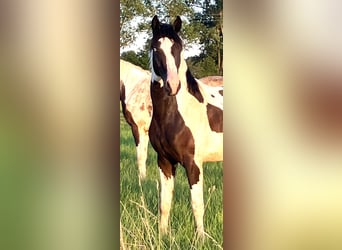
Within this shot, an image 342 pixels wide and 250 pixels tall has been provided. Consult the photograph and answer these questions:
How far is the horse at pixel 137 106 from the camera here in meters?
1.52

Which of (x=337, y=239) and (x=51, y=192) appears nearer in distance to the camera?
(x=337, y=239)

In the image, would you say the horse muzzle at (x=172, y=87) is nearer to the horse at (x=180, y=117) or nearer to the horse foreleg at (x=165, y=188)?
the horse at (x=180, y=117)

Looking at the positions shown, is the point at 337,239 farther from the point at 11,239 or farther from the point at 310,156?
the point at 11,239

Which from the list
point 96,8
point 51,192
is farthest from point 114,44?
point 51,192

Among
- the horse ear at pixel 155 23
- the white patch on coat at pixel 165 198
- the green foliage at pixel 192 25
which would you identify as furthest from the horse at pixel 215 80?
the white patch on coat at pixel 165 198

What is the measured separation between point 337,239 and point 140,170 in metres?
0.68

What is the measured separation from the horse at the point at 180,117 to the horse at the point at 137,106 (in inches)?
0.9

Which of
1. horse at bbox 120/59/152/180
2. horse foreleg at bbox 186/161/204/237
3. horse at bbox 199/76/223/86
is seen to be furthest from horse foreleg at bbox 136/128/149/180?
horse at bbox 199/76/223/86

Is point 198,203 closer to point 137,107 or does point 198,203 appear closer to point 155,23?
point 137,107

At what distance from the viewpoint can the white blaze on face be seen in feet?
4.88

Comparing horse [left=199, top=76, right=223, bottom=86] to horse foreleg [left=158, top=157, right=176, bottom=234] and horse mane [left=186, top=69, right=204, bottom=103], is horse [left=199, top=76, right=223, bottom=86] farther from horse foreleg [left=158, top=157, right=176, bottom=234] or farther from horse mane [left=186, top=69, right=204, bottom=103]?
horse foreleg [left=158, top=157, right=176, bottom=234]

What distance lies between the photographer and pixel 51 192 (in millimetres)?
1596

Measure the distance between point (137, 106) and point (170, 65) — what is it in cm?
18

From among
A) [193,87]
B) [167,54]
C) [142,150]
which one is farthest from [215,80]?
[142,150]
